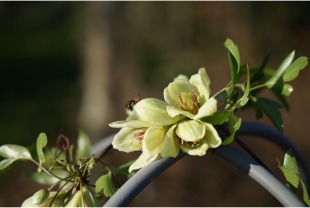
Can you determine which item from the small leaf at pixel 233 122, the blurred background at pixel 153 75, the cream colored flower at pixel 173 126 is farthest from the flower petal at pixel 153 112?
the blurred background at pixel 153 75

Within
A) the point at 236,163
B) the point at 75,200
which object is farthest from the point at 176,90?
the point at 75,200

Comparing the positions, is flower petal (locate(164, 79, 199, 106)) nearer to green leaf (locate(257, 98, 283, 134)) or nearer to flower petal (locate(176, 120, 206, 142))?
flower petal (locate(176, 120, 206, 142))

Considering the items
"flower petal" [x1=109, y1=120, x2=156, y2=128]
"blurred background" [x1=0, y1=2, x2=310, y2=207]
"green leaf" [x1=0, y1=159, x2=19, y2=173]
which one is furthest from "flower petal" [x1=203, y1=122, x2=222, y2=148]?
"blurred background" [x1=0, y1=2, x2=310, y2=207]

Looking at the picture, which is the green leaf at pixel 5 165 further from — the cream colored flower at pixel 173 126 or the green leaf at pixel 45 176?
the cream colored flower at pixel 173 126

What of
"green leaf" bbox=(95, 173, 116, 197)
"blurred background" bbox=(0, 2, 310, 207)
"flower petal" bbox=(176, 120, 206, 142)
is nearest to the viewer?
"flower petal" bbox=(176, 120, 206, 142)

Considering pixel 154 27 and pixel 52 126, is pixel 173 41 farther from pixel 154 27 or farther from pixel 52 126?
pixel 52 126
